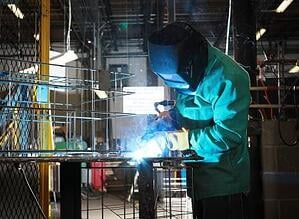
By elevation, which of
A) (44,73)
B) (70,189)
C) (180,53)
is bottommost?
(70,189)

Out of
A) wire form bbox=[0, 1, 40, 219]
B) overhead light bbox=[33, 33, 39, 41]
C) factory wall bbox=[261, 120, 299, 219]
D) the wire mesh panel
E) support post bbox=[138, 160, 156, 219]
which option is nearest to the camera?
support post bbox=[138, 160, 156, 219]

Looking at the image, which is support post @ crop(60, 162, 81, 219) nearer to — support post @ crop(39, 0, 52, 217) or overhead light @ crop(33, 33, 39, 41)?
support post @ crop(39, 0, 52, 217)

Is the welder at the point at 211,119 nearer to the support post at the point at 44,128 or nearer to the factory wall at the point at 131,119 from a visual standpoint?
the support post at the point at 44,128

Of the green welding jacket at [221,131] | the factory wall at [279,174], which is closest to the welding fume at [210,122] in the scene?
the green welding jacket at [221,131]

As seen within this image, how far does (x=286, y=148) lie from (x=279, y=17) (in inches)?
228

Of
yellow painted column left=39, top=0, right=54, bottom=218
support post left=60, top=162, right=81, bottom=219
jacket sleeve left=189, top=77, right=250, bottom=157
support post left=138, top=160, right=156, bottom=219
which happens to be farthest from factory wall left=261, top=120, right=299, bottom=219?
support post left=138, top=160, right=156, bottom=219

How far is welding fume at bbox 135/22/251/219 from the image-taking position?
4.52 ft

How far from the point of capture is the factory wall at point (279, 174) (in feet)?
11.8

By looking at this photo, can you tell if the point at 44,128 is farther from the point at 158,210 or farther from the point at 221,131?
the point at 221,131

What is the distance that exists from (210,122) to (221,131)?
14 centimetres

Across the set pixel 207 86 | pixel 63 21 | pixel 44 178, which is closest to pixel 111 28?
pixel 63 21

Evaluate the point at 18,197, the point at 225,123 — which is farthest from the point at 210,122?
the point at 18,197

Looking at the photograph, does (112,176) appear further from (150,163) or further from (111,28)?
(150,163)

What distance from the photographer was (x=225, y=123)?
137 cm
